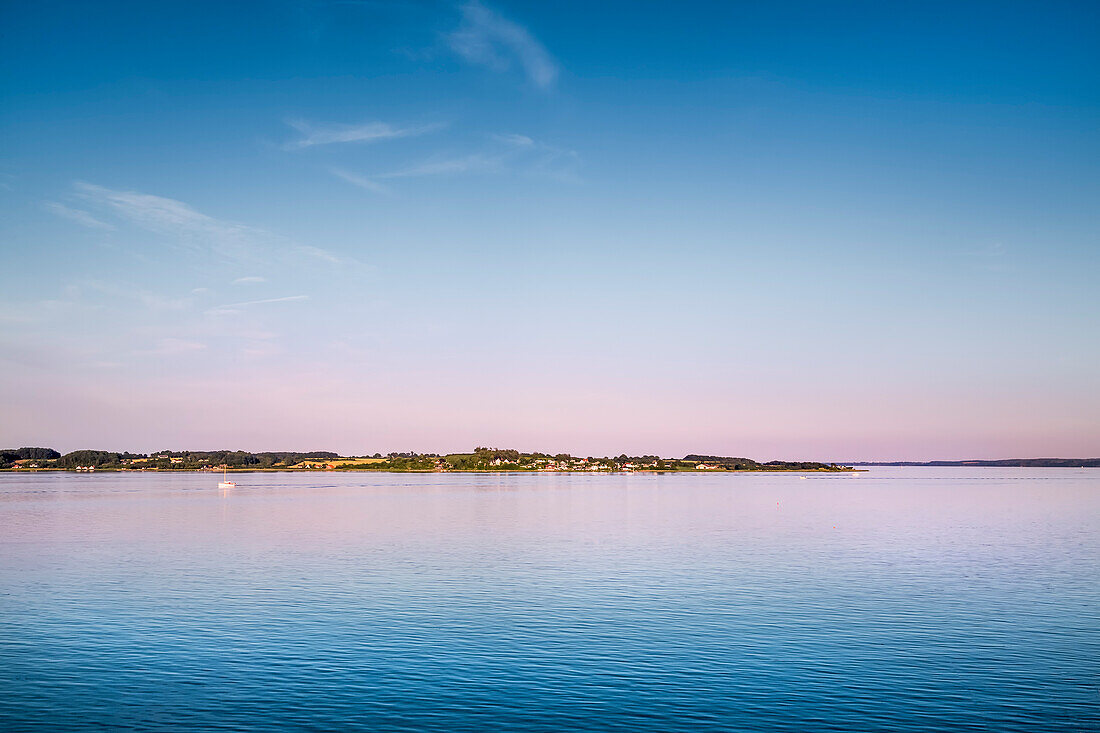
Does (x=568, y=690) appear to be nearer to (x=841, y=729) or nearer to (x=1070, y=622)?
(x=841, y=729)

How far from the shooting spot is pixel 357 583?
160 feet

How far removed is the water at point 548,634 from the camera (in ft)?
82.4

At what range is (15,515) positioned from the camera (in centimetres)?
10462

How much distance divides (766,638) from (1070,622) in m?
14.7

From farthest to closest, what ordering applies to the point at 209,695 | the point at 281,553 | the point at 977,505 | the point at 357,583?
the point at 977,505 → the point at 281,553 → the point at 357,583 → the point at 209,695

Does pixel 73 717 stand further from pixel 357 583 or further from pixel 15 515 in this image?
pixel 15 515

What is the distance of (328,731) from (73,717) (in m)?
7.70

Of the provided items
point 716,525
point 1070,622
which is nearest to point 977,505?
point 716,525

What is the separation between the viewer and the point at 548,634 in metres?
35.3

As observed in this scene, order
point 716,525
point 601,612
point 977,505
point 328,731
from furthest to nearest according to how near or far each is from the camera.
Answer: point 977,505 < point 716,525 < point 601,612 < point 328,731

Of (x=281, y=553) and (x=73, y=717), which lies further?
(x=281, y=553)

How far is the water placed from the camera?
82.4 ft

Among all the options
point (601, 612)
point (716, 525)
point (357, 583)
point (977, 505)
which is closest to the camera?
point (601, 612)

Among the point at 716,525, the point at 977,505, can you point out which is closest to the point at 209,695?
the point at 716,525
